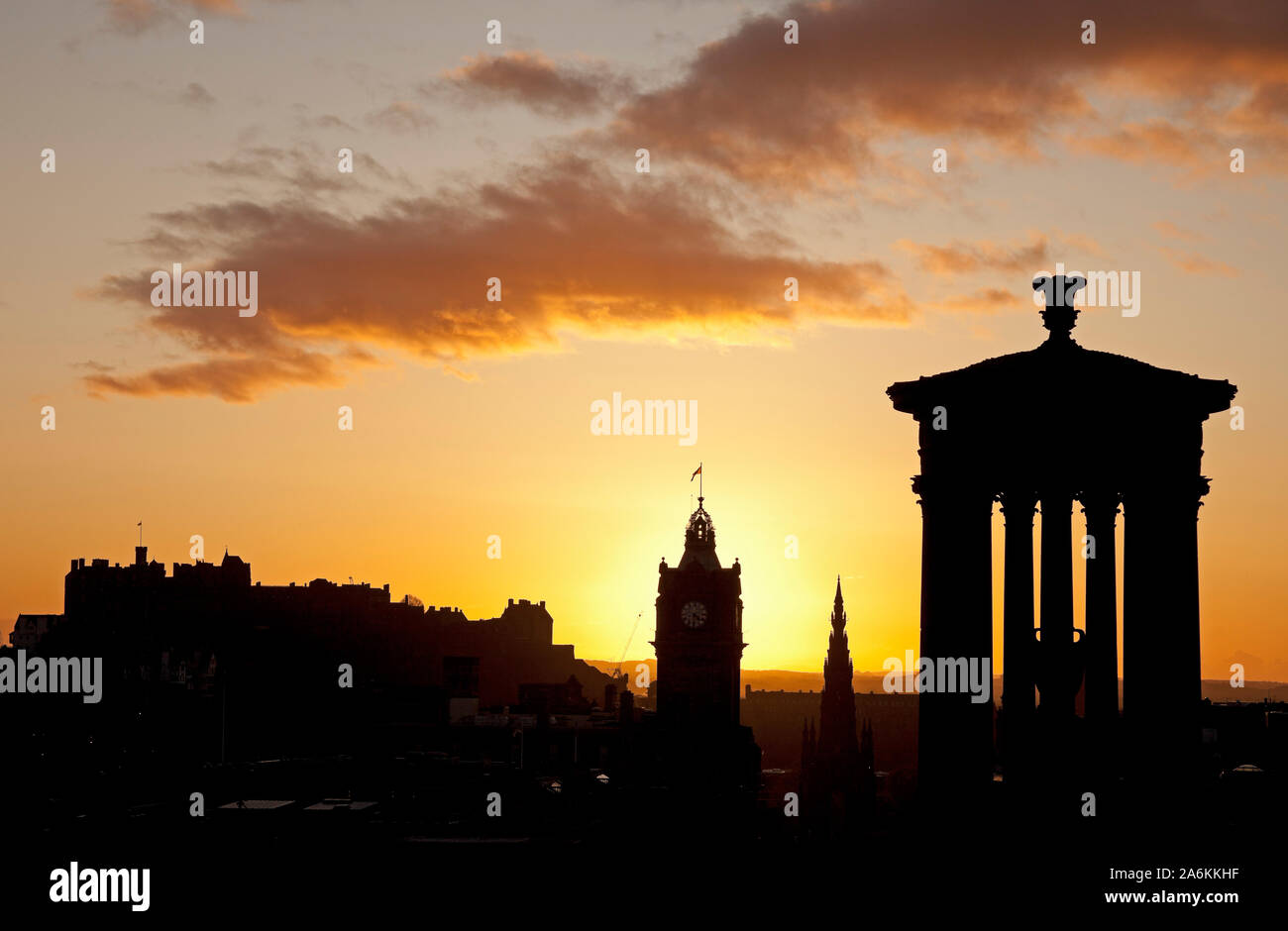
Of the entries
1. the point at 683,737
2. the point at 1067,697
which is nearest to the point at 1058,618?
the point at 1067,697

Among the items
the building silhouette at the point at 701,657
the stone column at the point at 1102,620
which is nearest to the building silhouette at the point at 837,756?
the building silhouette at the point at 701,657

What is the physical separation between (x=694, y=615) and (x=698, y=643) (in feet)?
7.85

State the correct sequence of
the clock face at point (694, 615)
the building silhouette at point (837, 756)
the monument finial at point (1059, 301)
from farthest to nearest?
the clock face at point (694, 615), the building silhouette at point (837, 756), the monument finial at point (1059, 301)

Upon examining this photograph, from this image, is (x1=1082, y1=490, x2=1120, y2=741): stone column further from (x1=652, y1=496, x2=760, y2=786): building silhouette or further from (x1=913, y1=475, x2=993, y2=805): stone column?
(x1=652, y1=496, x2=760, y2=786): building silhouette

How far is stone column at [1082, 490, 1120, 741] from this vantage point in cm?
3272

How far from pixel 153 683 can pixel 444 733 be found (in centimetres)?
2293

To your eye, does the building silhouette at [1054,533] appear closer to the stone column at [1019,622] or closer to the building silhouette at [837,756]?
the stone column at [1019,622]

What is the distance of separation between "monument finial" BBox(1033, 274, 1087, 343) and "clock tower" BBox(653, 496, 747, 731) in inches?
4280

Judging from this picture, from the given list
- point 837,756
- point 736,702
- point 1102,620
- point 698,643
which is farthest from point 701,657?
point 1102,620

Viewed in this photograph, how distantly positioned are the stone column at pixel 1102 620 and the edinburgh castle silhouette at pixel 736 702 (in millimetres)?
54

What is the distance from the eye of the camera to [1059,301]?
31484 millimetres

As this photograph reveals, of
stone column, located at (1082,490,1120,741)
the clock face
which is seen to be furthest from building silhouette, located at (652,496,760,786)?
stone column, located at (1082,490,1120,741)

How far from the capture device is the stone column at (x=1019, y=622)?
1257 inches
